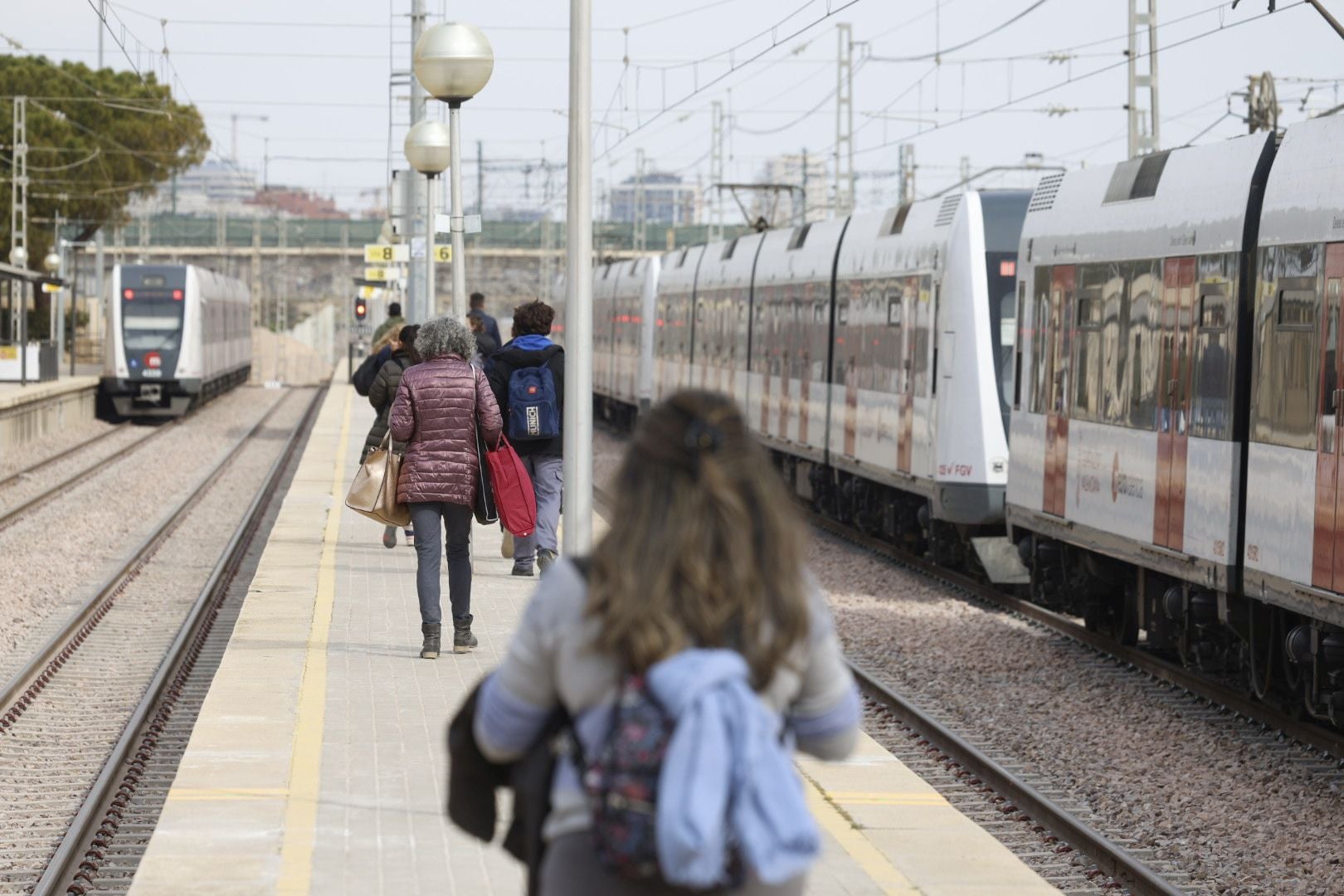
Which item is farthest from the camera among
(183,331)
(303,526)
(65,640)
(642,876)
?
(183,331)

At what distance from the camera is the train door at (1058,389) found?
1364 centimetres

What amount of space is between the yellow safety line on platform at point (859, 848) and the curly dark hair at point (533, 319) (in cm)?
535

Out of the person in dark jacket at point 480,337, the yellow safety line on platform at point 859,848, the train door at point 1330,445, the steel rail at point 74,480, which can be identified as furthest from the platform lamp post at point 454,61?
the steel rail at point 74,480

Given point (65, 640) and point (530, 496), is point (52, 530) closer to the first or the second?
point (65, 640)

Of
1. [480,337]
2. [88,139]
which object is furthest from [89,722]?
[88,139]

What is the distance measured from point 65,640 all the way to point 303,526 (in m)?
4.44

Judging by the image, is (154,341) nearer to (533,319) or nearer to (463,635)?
(533,319)

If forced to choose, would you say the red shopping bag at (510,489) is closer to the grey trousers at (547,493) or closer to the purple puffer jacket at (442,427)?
the purple puffer jacket at (442,427)

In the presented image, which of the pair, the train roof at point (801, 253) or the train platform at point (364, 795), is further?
the train roof at point (801, 253)

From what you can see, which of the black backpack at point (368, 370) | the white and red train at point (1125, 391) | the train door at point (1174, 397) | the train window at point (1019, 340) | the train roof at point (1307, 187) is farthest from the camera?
the black backpack at point (368, 370)

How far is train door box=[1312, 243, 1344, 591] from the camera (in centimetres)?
934

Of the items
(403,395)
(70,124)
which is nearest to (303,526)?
(403,395)

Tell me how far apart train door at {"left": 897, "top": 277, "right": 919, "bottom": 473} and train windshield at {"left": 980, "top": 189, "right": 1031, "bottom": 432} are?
1130 mm

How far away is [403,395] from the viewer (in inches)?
398
